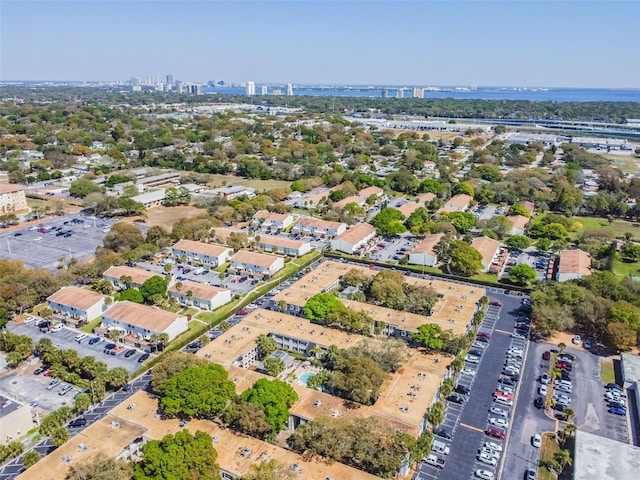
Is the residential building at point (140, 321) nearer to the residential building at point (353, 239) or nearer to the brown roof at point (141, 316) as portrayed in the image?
the brown roof at point (141, 316)

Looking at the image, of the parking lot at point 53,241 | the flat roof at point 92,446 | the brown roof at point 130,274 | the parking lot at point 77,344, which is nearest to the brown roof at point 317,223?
the brown roof at point 130,274

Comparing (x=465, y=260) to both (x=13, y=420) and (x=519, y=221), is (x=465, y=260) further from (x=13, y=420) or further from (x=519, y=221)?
(x=13, y=420)

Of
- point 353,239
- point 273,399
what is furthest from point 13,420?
point 353,239

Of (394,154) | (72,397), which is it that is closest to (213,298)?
(72,397)

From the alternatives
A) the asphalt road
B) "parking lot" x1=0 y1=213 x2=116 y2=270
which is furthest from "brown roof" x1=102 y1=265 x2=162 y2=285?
the asphalt road

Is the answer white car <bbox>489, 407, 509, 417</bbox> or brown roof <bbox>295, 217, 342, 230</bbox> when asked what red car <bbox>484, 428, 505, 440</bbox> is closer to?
white car <bbox>489, 407, 509, 417</bbox>

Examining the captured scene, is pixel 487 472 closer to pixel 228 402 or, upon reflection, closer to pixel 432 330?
pixel 432 330
